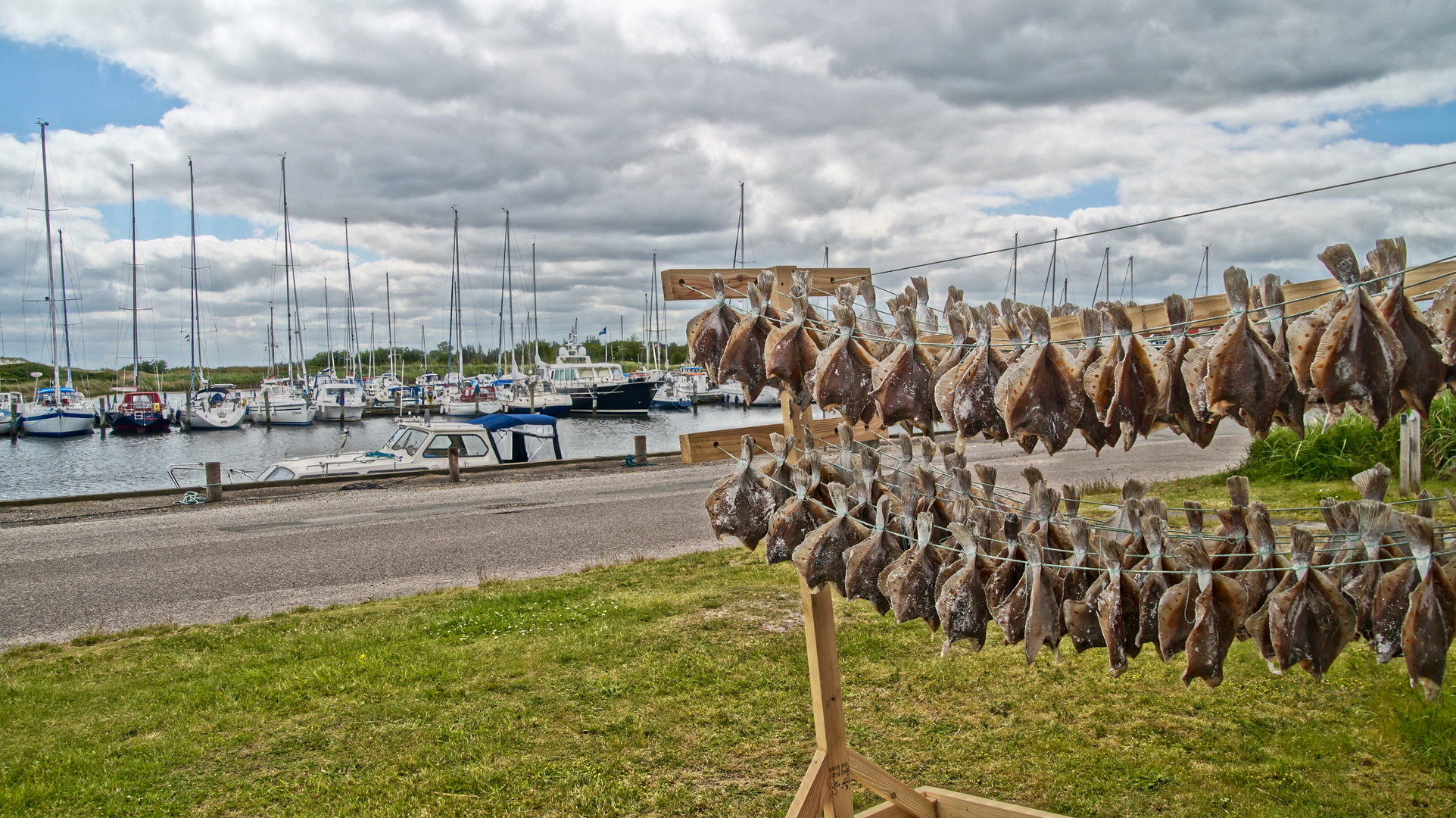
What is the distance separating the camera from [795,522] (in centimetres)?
314

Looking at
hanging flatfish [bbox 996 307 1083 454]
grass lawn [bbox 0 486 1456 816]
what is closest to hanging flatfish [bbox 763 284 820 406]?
hanging flatfish [bbox 996 307 1083 454]

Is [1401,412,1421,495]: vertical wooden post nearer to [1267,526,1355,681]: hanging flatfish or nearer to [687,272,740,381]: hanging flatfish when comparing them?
[1267,526,1355,681]: hanging flatfish

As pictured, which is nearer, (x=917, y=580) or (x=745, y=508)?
(x=917, y=580)

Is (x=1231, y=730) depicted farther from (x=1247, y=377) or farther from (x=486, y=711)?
(x=486, y=711)

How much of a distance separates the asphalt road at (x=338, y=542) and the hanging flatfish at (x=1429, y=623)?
32.6ft

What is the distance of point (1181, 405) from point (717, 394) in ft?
256

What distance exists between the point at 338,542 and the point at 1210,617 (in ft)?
46.6

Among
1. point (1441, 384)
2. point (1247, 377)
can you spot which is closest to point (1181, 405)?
point (1247, 377)

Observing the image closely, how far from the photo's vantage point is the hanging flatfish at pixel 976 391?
2.27m

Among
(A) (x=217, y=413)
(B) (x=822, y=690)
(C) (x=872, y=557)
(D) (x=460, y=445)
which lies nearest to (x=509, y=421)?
(D) (x=460, y=445)

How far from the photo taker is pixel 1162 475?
55.3 feet

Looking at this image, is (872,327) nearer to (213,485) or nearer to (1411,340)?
(1411,340)

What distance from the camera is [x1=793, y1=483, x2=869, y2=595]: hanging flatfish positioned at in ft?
9.79

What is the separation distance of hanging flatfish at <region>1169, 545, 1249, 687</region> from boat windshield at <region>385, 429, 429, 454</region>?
23367mm
